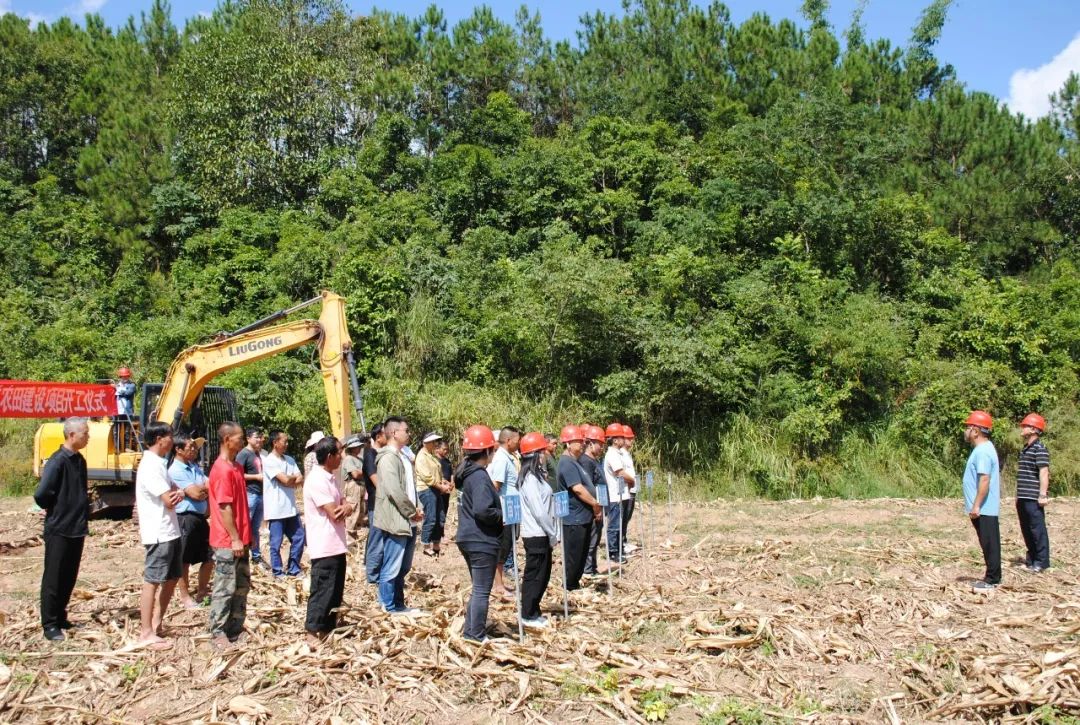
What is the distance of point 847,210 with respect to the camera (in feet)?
73.8

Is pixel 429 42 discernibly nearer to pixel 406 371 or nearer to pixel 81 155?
pixel 81 155

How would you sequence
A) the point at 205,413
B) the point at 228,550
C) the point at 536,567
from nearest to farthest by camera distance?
the point at 228,550
the point at 536,567
the point at 205,413

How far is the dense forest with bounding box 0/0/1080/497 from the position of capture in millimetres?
19250

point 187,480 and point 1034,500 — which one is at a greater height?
point 187,480

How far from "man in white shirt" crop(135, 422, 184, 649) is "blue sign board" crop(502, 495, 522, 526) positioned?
8.58ft

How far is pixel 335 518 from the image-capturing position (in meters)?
6.83

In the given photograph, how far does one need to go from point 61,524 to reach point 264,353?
6.06 metres

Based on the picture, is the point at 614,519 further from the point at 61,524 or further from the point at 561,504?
the point at 61,524

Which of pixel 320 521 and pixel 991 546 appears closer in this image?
pixel 320 521

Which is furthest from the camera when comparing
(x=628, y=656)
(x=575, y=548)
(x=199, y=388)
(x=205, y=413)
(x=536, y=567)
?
(x=205, y=413)

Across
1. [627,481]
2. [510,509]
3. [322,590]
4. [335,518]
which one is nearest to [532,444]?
[510,509]

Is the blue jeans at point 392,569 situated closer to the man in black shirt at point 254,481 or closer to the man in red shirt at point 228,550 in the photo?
the man in red shirt at point 228,550

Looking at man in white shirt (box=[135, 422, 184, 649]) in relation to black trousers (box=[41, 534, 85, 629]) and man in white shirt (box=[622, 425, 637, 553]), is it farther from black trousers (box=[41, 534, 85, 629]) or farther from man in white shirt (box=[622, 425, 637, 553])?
man in white shirt (box=[622, 425, 637, 553])

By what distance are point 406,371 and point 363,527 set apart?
345 inches
